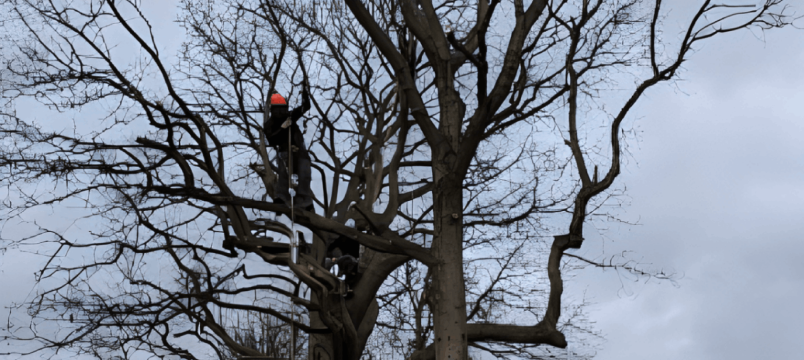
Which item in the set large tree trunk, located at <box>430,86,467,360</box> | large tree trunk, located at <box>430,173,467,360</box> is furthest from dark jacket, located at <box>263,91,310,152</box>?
large tree trunk, located at <box>430,173,467,360</box>

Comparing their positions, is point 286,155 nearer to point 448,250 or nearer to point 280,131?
point 280,131

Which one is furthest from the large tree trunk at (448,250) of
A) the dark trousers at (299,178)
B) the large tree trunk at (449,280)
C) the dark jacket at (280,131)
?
the dark trousers at (299,178)

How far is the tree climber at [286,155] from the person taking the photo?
10020 mm

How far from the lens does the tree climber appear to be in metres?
10.0

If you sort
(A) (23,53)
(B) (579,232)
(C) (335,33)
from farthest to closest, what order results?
(C) (335,33) < (A) (23,53) < (B) (579,232)

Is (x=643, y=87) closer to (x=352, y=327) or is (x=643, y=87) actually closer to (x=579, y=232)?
(x=579, y=232)

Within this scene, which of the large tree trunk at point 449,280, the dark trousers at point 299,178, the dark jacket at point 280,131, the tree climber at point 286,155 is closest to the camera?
the large tree trunk at point 449,280

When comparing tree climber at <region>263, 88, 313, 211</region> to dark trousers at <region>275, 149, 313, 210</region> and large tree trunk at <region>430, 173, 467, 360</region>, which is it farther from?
large tree trunk at <region>430, 173, 467, 360</region>

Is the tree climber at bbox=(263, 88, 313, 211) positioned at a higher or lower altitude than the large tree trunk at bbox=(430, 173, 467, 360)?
higher

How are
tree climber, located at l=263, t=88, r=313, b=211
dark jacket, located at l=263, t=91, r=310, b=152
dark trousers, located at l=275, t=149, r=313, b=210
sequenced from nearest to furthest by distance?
dark jacket, located at l=263, t=91, r=310, b=152, tree climber, located at l=263, t=88, r=313, b=211, dark trousers, located at l=275, t=149, r=313, b=210

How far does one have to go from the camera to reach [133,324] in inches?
429

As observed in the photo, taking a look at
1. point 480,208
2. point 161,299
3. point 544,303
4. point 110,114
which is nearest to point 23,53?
point 110,114

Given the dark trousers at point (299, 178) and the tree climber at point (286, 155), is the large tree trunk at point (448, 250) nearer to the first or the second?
the tree climber at point (286, 155)

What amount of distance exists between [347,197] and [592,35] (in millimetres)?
4591
